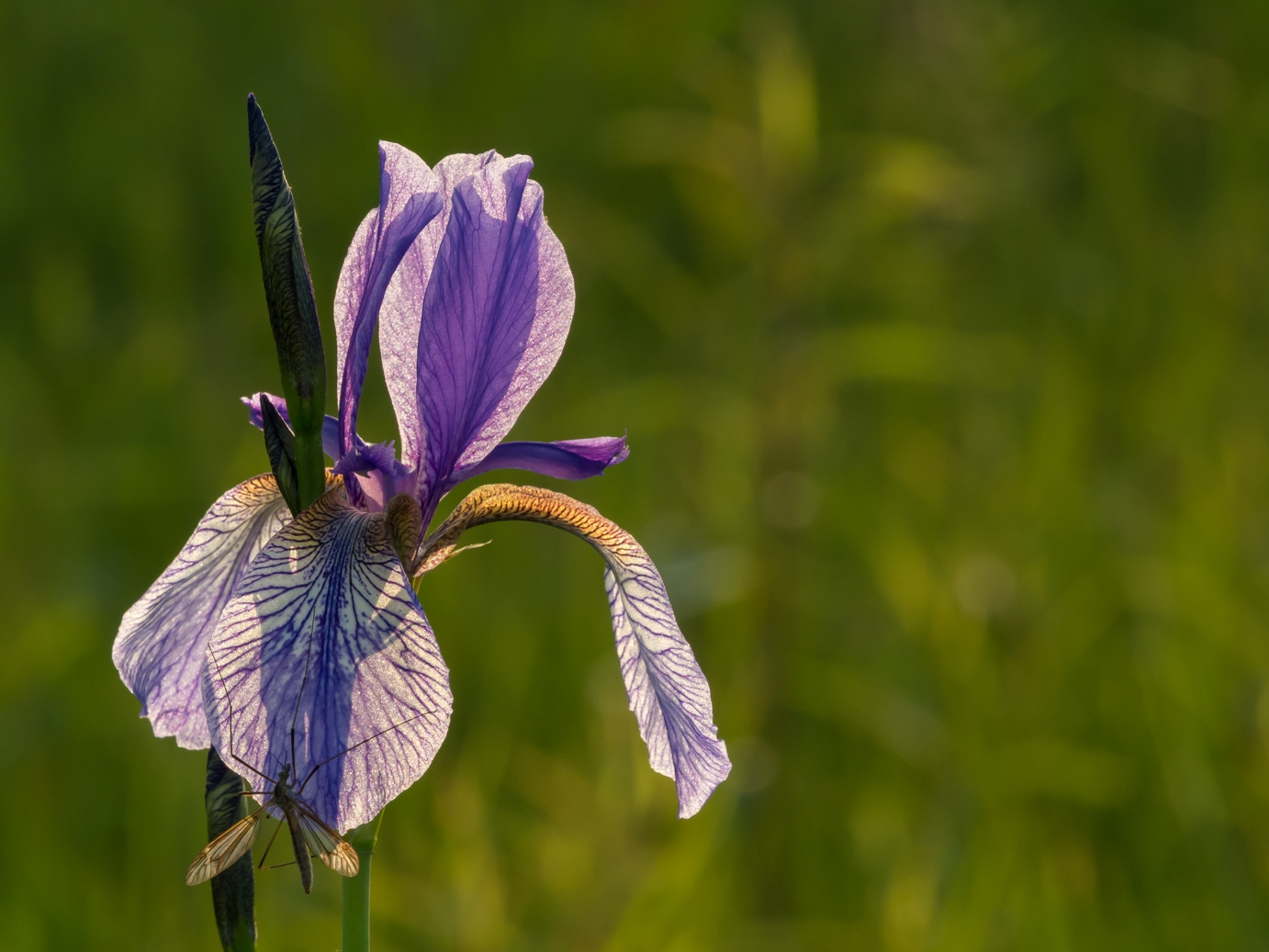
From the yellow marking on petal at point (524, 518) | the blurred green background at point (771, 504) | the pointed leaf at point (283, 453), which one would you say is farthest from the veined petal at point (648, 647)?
the blurred green background at point (771, 504)

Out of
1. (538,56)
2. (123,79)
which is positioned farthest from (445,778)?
(123,79)

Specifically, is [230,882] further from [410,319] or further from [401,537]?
[410,319]

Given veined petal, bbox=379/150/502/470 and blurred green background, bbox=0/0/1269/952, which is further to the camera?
blurred green background, bbox=0/0/1269/952

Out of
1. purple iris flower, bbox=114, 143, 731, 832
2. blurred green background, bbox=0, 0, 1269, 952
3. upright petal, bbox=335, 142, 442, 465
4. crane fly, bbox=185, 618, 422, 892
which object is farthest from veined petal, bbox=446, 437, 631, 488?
blurred green background, bbox=0, 0, 1269, 952

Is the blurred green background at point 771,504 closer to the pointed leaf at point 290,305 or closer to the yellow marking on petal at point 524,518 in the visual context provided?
the yellow marking on petal at point 524,518

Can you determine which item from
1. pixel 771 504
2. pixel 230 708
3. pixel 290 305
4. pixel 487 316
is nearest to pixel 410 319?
pixel 487 316

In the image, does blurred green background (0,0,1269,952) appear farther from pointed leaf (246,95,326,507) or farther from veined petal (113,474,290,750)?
pointed leaf (246,95,326,507)

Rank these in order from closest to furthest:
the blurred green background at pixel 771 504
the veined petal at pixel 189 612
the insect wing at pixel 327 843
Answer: the insect wing at pixel 327 843 < the veined petal at pixel 189 612 < the blurred green background at pixel 771 504
